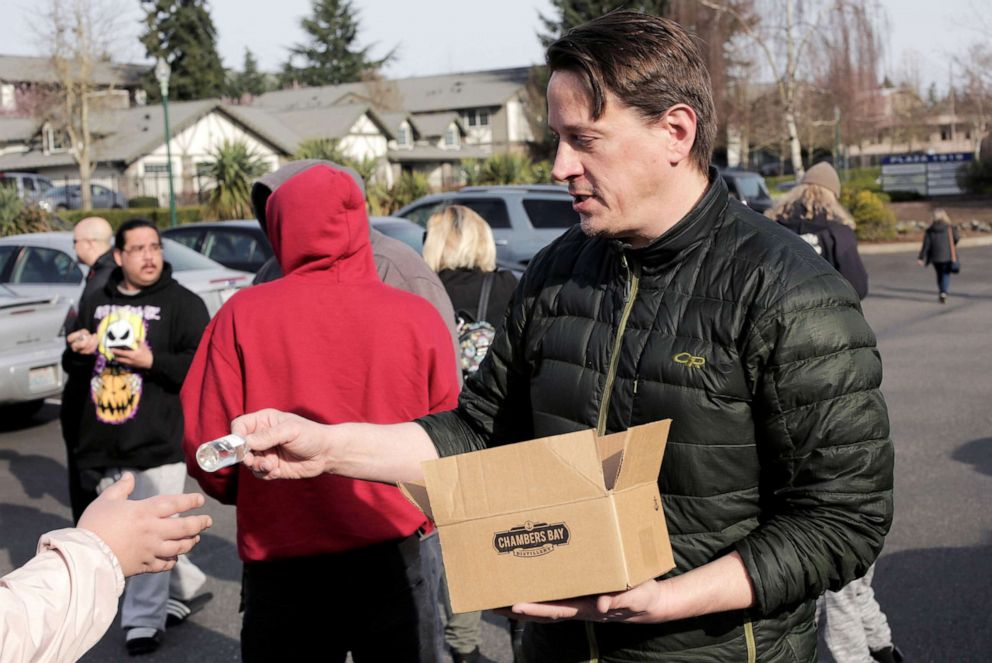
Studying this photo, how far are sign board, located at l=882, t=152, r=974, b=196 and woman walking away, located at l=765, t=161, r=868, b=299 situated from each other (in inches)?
1403

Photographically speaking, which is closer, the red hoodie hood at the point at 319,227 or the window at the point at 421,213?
the red hoodie hood at the point at 319,227

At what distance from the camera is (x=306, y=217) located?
3.47 meters

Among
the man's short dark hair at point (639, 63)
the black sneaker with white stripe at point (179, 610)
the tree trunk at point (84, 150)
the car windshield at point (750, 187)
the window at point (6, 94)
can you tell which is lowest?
the black sneaker with white stripe at point (179, 610)

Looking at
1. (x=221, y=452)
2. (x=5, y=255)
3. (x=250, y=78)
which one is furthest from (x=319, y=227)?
(x=250, y=78)

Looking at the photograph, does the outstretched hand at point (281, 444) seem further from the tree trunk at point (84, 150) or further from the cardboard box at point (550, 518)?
the tree trunk at point (84, 150)

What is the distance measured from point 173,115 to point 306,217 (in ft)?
195

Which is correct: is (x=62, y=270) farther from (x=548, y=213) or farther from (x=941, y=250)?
(x=941, y=250)

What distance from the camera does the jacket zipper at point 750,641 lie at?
219 cm

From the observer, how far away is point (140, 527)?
2.29m

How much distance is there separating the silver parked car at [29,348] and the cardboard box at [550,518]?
28.9 feet

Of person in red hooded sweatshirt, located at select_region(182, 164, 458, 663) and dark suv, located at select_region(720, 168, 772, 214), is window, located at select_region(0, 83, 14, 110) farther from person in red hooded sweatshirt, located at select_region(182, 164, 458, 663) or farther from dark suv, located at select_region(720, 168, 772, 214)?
person in red hooded sweatshirt, located at select_region(182, 164, 458, 663)

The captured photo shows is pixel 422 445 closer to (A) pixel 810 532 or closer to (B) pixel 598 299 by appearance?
(B) pixel 598 299

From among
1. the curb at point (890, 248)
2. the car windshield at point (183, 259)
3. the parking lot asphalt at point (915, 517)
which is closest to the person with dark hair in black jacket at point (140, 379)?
the parking lot asphalt at point (915, 517)

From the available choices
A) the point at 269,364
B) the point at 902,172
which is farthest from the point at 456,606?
the point at 902,172
